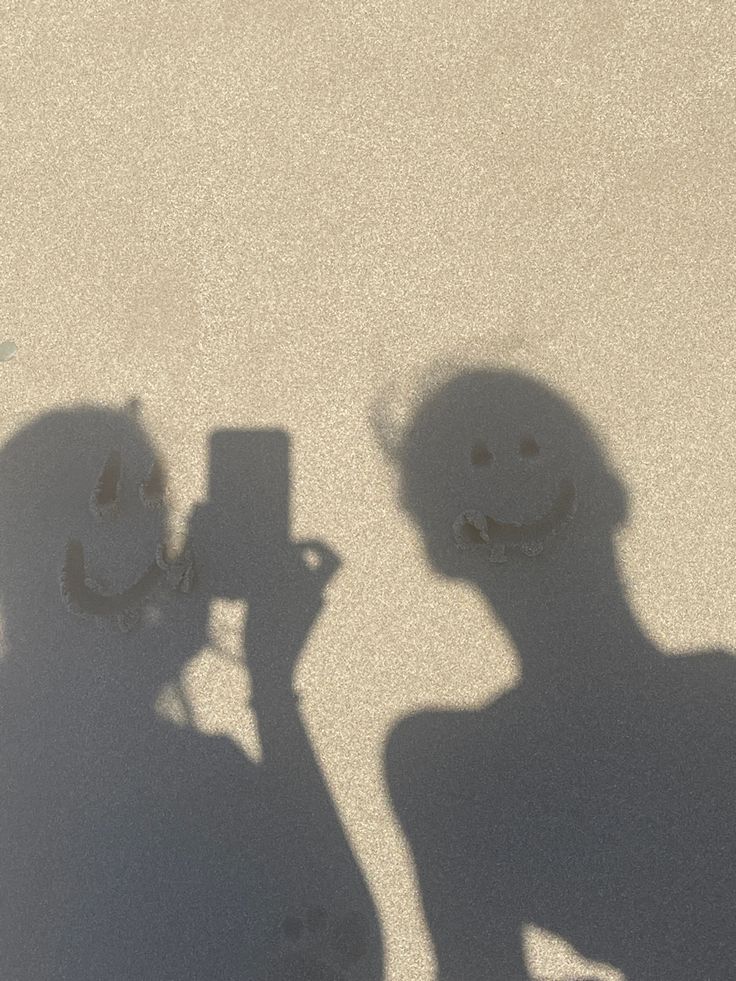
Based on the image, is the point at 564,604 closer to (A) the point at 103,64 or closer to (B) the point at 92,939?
(B) the point at 92,939

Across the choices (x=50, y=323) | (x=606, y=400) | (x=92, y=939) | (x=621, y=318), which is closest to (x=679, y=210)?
(x=621, y=318)

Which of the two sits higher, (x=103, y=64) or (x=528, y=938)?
(x=103, y=64)

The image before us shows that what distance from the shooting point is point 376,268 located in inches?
83.8

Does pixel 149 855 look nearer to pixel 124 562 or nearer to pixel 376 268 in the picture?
pixel 124 562

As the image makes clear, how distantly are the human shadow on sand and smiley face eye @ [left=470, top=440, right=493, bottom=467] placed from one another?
574mm

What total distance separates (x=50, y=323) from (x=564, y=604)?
6.47ft

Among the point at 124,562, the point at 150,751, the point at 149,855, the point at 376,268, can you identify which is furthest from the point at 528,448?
the point at 149,855

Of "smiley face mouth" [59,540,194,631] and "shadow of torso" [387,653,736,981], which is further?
"smiley face mouth" [59,540,194,631]

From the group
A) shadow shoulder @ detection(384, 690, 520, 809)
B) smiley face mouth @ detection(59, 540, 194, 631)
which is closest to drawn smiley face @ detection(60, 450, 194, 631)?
smiley face mouth @ detection(59, 540, 194, 631)

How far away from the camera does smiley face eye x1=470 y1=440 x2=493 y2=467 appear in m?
2.05

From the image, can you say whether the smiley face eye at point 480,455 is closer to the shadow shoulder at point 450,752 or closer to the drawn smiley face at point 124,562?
the shadow shoulder at point 450,752

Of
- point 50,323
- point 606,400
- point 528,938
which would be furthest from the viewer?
point 50,323

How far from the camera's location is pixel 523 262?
2.10 meters

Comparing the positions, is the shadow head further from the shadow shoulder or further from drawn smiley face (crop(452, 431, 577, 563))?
the shadow shoulder
